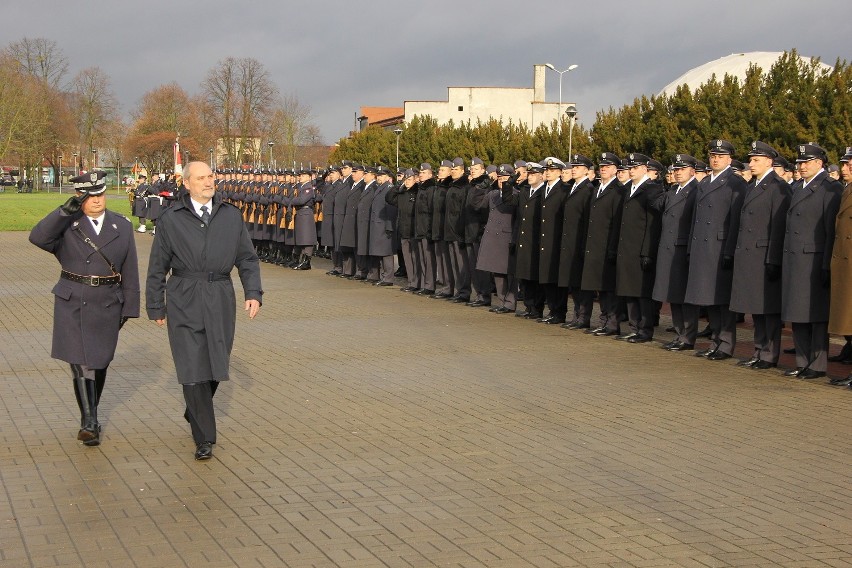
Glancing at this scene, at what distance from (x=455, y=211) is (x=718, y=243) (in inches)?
256

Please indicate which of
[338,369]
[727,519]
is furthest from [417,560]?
[338,369]

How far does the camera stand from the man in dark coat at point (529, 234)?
16094 millimetres

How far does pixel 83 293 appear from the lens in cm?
827

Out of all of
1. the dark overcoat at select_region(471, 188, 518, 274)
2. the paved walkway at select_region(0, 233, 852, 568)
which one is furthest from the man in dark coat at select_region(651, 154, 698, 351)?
the dark overcoat at select_region(471, 188, 518, 274)

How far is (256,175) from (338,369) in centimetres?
1901

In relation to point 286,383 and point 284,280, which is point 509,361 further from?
point 284,280

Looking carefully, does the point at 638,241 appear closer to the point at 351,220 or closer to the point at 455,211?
the point at 455,211

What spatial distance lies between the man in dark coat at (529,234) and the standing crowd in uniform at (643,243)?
0.02 meters

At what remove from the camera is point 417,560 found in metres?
5.63

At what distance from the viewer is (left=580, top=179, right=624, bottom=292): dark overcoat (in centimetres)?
1446

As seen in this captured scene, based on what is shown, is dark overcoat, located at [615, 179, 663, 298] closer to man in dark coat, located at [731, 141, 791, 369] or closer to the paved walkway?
the paved walkway

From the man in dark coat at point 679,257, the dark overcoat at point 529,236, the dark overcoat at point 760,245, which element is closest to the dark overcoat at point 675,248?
the man in dark coat at point 679,257

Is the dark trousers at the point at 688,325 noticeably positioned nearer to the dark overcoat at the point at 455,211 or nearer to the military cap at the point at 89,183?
the dark overcoat at the point at 455,211

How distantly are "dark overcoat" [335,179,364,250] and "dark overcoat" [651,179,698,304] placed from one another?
1014 cm
